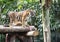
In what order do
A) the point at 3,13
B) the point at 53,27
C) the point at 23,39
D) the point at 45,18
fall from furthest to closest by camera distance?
the point at 3,13, the point at 53,27, the point at 23,39, the point at 45,18

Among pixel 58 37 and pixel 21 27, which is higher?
pixel 21 27

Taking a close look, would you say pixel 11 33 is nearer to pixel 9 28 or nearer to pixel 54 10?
pixel 9 28

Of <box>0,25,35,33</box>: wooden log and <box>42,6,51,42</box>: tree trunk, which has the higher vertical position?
<box>42,6,51,42</box>: tree trunk

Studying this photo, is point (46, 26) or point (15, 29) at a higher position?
point (46, 26)

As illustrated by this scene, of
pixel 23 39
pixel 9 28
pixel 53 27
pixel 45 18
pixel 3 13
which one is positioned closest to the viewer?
pixel 45 18

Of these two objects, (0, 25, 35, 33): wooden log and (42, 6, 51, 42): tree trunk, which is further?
(0, 25, 35, 33): wooden log

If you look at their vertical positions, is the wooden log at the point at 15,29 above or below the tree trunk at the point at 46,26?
below

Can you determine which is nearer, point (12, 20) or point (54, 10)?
point (12, 20)

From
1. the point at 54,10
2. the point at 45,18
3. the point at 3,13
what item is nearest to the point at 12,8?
the point at 3,13

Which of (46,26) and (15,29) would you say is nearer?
(46,26)

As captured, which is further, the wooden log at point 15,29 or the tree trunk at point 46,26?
the wooden log at point 15,29

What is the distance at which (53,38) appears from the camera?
10430 mm

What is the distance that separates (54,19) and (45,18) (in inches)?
200

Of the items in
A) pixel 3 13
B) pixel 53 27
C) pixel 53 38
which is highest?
pixel 3 13
